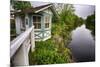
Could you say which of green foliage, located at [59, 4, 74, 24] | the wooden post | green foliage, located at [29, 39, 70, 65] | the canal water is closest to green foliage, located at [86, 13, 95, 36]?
the canal water

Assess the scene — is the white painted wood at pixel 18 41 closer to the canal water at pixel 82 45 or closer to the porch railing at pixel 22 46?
the porch railing at pixel 22 46

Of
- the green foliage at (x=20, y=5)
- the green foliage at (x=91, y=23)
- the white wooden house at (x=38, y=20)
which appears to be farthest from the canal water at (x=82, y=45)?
the green foliage at (x=20, y=5)

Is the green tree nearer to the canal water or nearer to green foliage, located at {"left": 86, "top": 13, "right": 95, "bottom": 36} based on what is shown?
the canal water

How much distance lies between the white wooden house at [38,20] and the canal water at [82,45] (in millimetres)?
313

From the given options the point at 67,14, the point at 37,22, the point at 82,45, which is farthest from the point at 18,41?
the point at 82,45

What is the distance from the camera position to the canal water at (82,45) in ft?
7.25

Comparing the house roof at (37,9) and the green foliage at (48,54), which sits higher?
the house roof at (37,9)

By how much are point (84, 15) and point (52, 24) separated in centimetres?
41

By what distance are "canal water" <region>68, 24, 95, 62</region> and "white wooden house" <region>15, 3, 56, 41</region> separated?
1.03 ft

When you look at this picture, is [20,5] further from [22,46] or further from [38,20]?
[22,46]

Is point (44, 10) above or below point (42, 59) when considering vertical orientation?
above

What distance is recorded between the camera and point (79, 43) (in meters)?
2.23

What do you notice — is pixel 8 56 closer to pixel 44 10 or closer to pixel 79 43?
pixel 44 10
